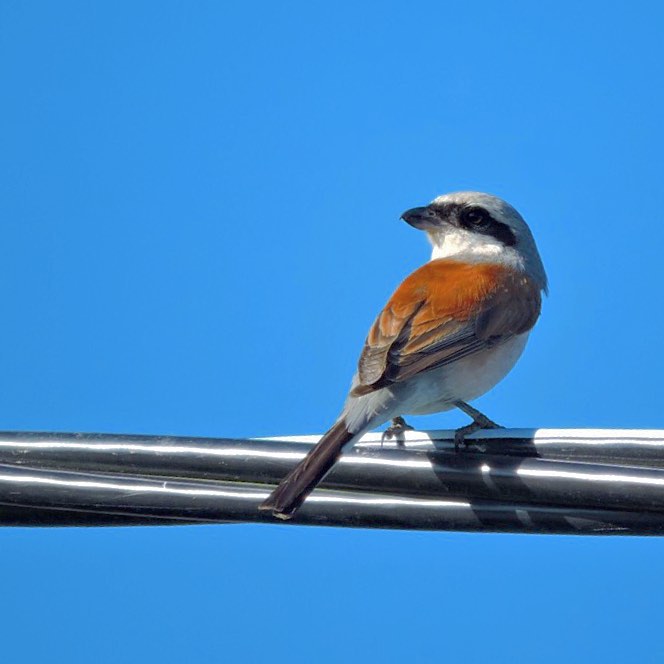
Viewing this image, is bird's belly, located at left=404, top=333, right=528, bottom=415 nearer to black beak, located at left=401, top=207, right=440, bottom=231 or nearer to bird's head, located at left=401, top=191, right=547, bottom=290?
bird's head, located at left=401, top=191, right=547, bottom=290

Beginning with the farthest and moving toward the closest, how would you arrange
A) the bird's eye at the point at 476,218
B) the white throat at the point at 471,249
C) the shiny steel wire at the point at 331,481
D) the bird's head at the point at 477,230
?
the bird's eye at the point at 476,218 → the bird's head at the point at 477,230 → the white throat at the point at 471,249 → the shiny steel wire at the point at 331,481

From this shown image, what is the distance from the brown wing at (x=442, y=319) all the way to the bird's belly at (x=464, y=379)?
0.21ft

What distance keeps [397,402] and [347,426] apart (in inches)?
27.9

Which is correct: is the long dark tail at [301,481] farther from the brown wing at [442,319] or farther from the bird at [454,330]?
the brown wing at [442,319]

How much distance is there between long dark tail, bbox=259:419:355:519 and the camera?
8.72 ft

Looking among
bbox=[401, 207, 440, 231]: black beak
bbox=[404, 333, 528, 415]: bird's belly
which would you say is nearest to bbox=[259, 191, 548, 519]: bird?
bbox=[404, 333, 528, 415]: bird's belly

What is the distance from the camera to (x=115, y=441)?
8.98 ft

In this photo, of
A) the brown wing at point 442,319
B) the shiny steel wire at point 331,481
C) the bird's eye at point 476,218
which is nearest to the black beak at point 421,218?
the bird's eye at point 476,218

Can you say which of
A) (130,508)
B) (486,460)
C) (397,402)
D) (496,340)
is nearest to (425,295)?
(496,340)

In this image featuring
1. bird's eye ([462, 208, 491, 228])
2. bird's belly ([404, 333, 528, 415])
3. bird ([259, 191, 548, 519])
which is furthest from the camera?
bird's eye ([462, 208, 491, 228])

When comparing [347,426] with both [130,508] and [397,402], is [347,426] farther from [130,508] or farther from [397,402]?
[130,508]

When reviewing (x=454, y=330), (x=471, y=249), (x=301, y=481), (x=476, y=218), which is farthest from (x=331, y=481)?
(x=476, y=218)

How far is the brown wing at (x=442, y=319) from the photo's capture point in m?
4.20

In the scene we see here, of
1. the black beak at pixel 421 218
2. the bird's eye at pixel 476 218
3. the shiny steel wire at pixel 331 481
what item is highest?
the black beak at pixel 421 218
